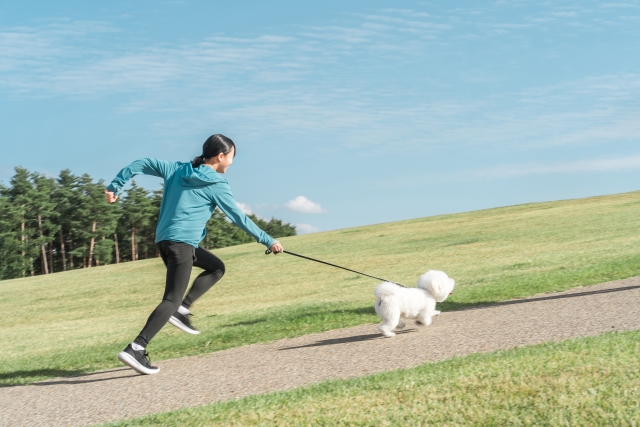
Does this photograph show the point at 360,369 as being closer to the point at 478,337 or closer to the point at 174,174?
the point at 478,337

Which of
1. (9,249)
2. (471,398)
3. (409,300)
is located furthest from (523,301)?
(9,249)

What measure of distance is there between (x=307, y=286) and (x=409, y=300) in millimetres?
10482

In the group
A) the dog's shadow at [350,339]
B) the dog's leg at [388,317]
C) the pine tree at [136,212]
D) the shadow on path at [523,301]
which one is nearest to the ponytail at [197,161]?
the dog's shadow at [350,339]

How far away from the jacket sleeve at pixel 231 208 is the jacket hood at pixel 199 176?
0.11 metres

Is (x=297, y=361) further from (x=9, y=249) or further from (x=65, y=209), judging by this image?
(x=65, y=209)

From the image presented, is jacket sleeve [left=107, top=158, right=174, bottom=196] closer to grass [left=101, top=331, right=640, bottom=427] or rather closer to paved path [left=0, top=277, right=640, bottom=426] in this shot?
paved path [left=0, top=277, right=640, bottom=426]

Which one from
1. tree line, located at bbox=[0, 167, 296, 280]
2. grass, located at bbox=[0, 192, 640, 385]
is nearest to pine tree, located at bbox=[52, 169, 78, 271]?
tree line, located at bbox=[0, 167, 296, 280]

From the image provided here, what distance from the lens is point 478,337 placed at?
23.4ft

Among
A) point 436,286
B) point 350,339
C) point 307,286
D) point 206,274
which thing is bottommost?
point 307,286

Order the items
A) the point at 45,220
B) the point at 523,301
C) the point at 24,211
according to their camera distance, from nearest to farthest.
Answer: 1. the point at 523,301
2. the point at 24,211
3. the point at 45,220

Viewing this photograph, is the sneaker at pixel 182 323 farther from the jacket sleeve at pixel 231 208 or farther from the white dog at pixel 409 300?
the white dog at pixel 409 300

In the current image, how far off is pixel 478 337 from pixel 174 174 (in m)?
3.52

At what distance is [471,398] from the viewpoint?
4926 millimetres

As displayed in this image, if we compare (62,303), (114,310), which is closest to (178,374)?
(114,310)
